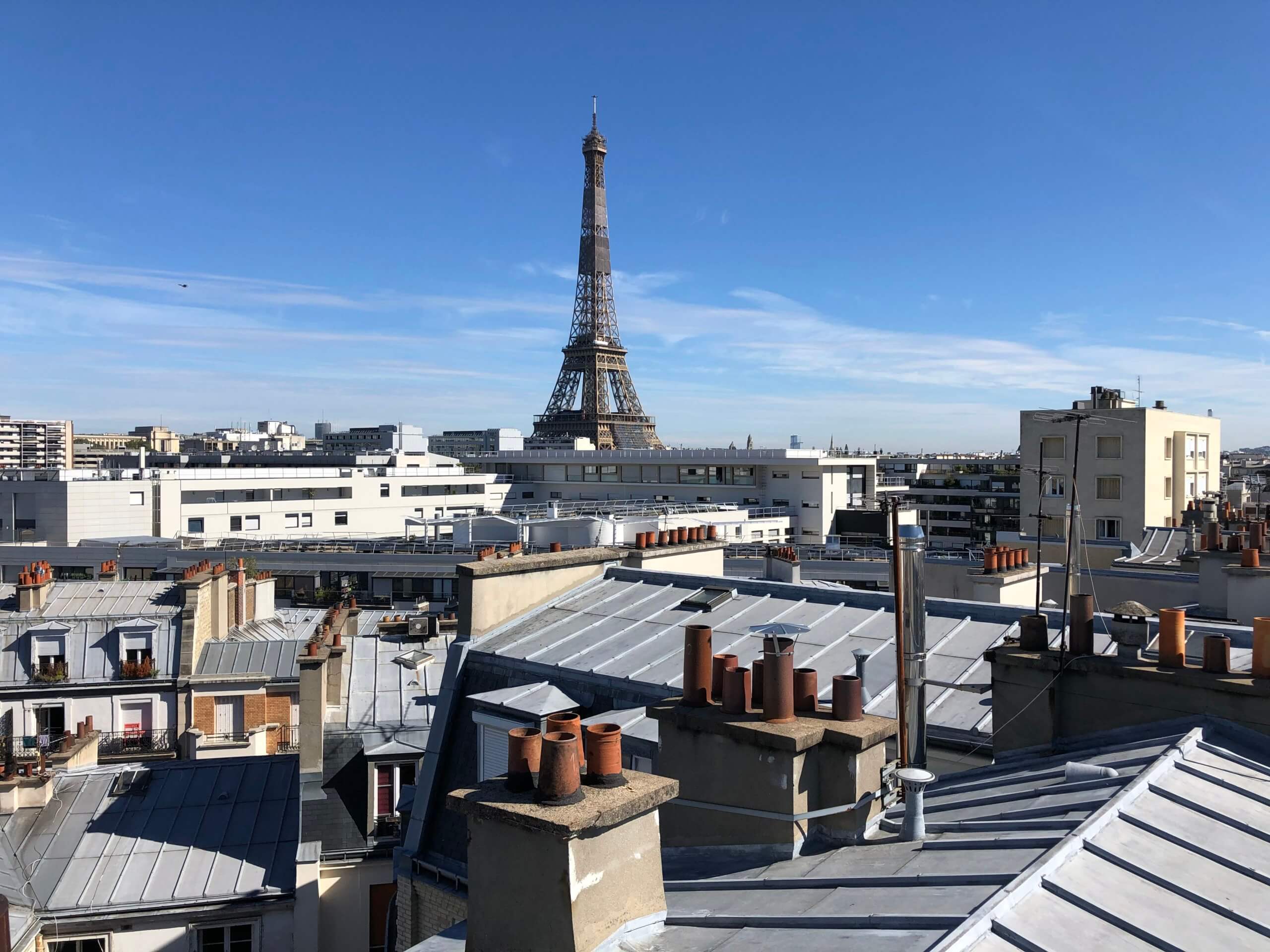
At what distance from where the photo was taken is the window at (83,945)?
13117mm

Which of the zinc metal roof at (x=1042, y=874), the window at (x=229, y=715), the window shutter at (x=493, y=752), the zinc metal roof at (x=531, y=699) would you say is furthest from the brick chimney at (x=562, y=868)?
the window at (x=229, y=715)

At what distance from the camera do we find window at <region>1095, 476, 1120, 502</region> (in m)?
42.4

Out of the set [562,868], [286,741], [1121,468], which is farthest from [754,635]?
[1121,468]

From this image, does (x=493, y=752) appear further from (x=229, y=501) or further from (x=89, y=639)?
(x=229, y=501)

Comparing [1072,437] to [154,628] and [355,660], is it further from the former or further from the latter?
[154,628]

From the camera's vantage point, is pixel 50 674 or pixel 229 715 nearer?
pixel 50 674

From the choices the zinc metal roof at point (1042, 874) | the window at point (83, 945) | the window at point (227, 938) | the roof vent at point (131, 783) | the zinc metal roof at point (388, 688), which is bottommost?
the window at point (227, 938)

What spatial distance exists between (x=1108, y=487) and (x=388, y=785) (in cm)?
3771

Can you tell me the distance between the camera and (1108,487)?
42.7 metres

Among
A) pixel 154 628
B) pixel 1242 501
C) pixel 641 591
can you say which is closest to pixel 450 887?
pixel 641 591

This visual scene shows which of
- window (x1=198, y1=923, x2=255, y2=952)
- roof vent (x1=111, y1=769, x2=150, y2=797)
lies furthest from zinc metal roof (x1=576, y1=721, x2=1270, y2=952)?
roof vent (x1=111, y1=769, x2=150, y2=797)

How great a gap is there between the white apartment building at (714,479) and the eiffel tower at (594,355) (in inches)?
1343

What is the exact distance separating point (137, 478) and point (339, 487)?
11.6 meters

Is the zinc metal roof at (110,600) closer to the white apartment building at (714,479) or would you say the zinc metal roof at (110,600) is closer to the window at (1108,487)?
the white apartment building at (714,479)
